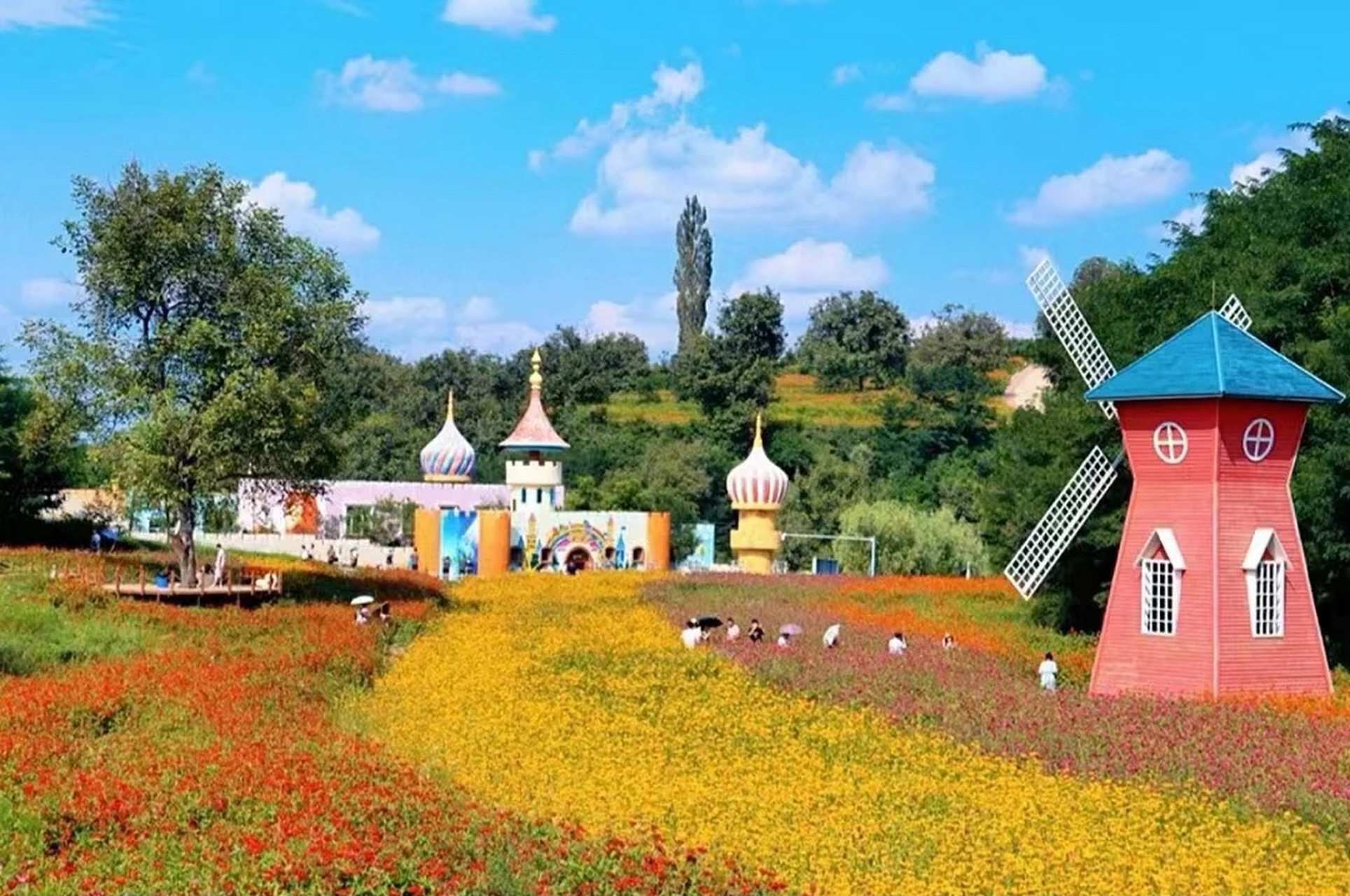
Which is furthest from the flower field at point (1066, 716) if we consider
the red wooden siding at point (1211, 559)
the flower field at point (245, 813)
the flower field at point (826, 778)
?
the flower field at point (245, 813)

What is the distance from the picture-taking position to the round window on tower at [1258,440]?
25.3m

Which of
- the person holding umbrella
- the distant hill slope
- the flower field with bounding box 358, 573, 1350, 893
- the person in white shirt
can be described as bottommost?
the flower field with bounding box 358, 573, 1350, 893

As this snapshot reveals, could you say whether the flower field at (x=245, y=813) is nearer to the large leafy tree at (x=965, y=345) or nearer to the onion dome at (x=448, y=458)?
the onion dome at (x=448, y=458)

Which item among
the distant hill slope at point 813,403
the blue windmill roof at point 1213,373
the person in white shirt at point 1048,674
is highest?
the distant hill slope at point 813,403

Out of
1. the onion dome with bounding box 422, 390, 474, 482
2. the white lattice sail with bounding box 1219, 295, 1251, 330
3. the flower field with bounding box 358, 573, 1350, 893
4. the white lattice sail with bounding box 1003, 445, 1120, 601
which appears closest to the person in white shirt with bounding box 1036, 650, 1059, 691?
the flower field with bounding box 358, 573, 1350, 893

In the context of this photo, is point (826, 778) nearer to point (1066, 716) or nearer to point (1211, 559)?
point (1066, 716)

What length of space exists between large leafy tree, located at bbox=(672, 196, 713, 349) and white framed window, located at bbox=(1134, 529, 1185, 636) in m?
78.5

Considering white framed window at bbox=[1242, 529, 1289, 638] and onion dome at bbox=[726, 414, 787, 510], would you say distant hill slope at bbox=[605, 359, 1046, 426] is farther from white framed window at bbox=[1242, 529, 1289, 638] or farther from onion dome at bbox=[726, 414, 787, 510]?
white framed window at bbox=[1242, 529, 1289, 638]

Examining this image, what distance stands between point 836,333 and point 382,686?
85833 mm

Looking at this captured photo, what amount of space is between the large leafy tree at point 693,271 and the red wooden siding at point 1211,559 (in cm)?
7828

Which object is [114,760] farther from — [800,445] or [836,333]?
[836,333]

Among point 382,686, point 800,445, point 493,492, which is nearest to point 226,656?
point 382,686

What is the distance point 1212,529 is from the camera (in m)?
25.0

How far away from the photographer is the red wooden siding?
25.0m
